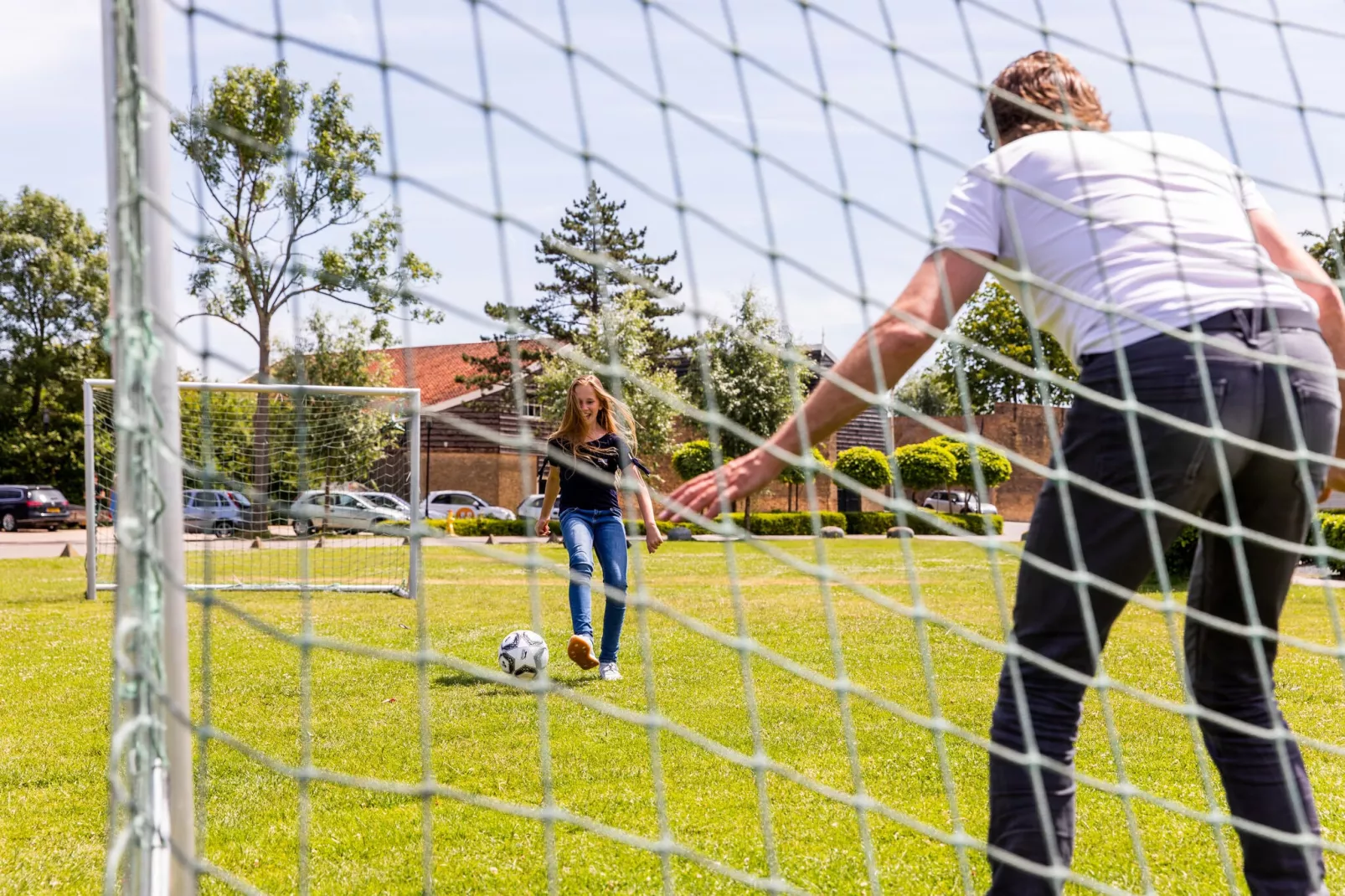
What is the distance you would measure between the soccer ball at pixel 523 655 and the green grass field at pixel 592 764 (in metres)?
0.15

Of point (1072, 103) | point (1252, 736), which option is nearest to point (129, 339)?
point (1072, 103)

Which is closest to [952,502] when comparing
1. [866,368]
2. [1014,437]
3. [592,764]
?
[1014,437]

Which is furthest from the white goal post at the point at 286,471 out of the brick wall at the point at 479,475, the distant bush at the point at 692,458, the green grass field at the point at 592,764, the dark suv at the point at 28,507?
the brick wall at the point at 479,475

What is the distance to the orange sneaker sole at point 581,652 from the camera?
538 cm

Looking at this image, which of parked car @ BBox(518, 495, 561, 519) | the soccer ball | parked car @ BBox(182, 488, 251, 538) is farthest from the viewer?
the soccer ball

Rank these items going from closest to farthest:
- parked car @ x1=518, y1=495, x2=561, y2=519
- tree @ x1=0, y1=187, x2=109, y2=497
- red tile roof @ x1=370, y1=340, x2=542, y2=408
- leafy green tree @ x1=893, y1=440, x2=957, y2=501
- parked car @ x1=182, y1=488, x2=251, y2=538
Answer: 1. parked car @ x1=518, y1=495, x2=561, y2=519
2. parked car @ x1=182, y1=488, x2=251, y2=538
3. leafy green tree @ x1=893, y1=440, x2=957, y2=501
4. tree @ x1=0, y1=187, x2=109, y2=497
5. red tile roof @ x1=370, y1=340, x2=542, y2=408

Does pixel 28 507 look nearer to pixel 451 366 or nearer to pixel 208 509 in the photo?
pixel 451 366

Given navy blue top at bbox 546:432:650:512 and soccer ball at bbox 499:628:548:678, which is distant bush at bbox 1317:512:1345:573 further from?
soccer ball at bbox 499:628:548:678

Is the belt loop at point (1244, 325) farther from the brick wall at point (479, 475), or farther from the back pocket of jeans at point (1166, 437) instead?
the brick wall at point (479, 475)

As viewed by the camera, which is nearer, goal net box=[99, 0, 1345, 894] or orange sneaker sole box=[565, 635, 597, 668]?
goal net box=[99, 0, 1345, 894]

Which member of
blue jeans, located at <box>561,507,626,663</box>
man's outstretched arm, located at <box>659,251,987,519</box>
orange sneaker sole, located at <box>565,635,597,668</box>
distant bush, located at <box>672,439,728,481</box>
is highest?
distant bush, located at <box>672,439,728,481</box>

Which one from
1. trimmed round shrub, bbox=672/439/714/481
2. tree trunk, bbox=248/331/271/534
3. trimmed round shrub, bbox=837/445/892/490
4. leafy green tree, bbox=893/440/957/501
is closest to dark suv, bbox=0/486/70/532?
trimmed round shrub, bbox=672/439/714/481

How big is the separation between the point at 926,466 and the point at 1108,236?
2738 centimetres

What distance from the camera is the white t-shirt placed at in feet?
6.82
